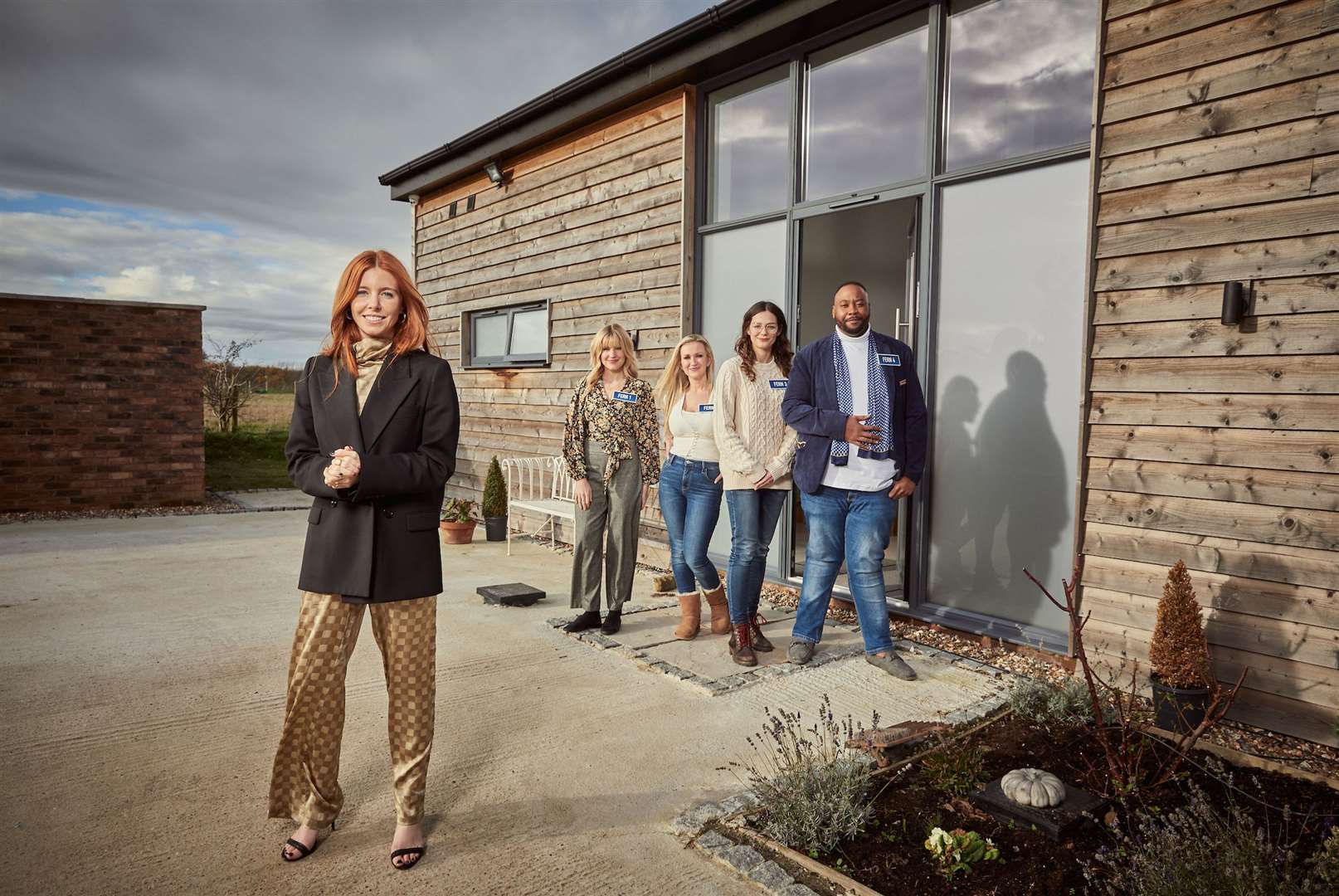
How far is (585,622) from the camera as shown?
467cm

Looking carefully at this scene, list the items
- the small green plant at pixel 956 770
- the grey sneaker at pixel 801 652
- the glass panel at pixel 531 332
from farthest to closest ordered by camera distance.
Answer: the glass panel at pixel 531 332, the grey sneaker at pixel 801 652, the small green plant at pixel 956 770

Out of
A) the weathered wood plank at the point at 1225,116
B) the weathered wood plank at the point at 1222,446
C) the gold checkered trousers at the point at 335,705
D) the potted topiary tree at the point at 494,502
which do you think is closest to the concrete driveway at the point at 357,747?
the gold checkered trousers at the point at 335,705

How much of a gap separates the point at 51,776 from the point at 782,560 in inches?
164

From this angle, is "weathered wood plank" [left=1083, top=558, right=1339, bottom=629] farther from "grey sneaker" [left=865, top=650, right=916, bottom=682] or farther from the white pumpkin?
the white pumpkin

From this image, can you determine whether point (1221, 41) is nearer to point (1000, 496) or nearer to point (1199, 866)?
point (1000, 496)

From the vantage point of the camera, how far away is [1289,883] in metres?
1.76

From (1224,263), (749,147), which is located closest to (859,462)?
(1224,263)

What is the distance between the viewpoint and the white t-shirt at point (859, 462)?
3947 mm

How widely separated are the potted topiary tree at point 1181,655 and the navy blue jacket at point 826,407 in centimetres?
120

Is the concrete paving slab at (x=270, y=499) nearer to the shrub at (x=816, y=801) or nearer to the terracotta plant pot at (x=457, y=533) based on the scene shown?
the terracotta plant pot at (x=457, y=533)

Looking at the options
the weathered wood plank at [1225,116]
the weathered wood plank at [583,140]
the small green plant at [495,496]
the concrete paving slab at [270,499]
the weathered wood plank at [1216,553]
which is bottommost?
the concrete paving slab at [270,499]

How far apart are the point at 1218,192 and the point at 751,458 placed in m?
2.33

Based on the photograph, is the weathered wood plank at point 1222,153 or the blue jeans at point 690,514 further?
the blue jeans at point 690,514

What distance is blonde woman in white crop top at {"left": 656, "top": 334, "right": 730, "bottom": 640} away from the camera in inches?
173
